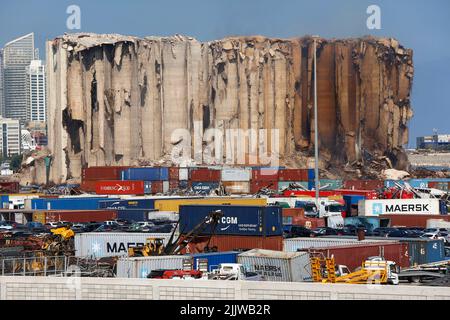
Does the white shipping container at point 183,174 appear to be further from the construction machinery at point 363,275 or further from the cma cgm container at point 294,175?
the construction machinery at point 363,275

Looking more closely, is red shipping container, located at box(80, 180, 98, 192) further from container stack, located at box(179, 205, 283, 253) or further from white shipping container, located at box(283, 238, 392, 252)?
white shipping container, located at box(283, 238, 392, 252)

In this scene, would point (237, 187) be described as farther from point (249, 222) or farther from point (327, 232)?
point (249, 222)

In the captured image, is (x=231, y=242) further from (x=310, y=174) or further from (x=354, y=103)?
(x=354, y=103)

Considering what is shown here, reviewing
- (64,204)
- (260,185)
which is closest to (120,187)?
(260,185)

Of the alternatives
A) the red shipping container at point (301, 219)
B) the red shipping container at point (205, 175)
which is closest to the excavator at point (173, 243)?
the red shipping container at point (301, 219)

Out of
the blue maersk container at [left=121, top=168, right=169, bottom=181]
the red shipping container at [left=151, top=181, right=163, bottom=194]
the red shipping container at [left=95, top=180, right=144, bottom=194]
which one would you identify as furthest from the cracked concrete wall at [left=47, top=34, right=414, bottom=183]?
the red shipping container at [left=95, top=180, right=144, bottom=194]

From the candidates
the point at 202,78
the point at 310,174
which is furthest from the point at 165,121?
the point at 310,174
